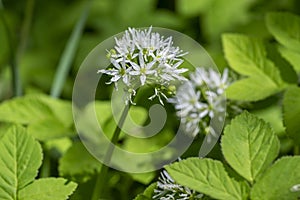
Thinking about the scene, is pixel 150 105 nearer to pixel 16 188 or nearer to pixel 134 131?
pixel 134 131

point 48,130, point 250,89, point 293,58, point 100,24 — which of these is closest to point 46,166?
point 48,130

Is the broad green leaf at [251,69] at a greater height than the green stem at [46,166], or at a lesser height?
greater

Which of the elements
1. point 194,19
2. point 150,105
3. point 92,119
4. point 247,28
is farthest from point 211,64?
point 194,19

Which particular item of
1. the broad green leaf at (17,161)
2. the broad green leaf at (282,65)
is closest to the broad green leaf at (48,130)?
the broad green leaf at (17,161)

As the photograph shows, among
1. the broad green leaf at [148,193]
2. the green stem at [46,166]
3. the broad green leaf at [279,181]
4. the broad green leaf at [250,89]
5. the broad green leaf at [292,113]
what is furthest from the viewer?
the green stem at [46,166]

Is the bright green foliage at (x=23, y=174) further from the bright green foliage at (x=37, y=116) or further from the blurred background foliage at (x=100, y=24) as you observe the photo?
the blurred background foliage at (x=100, y=24)

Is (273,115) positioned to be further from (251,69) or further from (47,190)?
(47,190)
